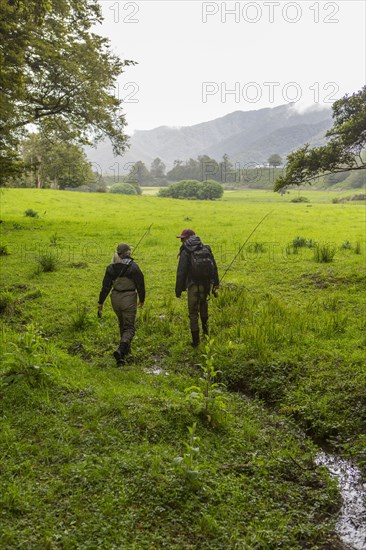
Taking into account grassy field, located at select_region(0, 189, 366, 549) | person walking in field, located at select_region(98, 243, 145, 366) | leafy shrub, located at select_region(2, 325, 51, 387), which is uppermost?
person walking in field, located at select_region(98, 243, 145, 366)

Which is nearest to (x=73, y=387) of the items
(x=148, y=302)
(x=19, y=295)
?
(x=148, y=302)

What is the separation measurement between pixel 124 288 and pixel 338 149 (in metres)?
7.73

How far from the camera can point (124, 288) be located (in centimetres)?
789

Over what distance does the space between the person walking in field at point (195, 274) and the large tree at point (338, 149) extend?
17.0 feet

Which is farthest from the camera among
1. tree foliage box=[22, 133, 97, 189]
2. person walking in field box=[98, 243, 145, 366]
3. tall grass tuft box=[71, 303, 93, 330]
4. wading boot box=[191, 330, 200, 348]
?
tree foliage box=[22, 133, 97, 189]

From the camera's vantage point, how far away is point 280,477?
4906mm

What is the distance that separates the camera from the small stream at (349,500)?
13.5ft

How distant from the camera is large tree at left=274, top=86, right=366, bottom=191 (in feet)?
38.3

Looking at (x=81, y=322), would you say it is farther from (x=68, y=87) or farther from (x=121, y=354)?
(x=68, y=87)

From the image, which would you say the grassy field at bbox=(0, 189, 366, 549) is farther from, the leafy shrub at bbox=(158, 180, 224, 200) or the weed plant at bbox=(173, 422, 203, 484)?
the leafy shrub at bbox=(158, 180, 224, 200)

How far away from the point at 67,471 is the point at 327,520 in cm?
272

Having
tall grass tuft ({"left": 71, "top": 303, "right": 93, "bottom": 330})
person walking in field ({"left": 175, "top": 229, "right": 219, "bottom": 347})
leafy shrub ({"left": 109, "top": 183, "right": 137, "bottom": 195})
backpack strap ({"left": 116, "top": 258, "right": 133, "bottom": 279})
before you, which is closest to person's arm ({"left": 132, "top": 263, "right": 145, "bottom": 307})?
backpack strap ({"left": 116, "top": 258, "right": 133, "bottom": 279})

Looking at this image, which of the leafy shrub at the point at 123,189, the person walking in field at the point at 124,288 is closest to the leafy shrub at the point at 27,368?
the person walking in field at the point at 124,288

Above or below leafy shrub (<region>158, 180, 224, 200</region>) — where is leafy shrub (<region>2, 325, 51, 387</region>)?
below
